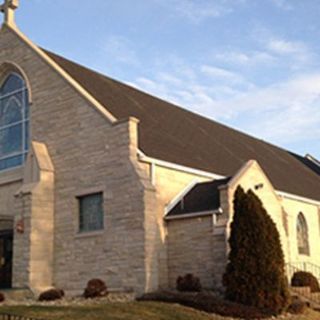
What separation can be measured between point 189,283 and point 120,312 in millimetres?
4456

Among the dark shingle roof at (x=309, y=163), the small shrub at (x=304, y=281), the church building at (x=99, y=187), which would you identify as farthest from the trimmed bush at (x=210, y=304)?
the dark shingle roof at (x=309, y=163)

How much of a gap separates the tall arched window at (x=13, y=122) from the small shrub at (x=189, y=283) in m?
8.84

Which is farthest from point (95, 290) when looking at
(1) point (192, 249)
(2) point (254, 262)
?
(2) point (254, 262)

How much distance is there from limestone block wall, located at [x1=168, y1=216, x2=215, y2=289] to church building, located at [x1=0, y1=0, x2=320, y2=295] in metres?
0.04

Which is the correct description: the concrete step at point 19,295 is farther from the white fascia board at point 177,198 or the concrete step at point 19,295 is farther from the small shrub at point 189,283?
the white fascia board at point 177,198

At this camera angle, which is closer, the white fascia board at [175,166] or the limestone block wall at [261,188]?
the white fascia board at [175,166]

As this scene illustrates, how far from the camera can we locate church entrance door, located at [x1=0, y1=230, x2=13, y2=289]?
77.5 feet

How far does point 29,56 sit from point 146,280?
11220mm

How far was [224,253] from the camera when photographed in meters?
19.1

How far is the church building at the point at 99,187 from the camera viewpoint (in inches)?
782

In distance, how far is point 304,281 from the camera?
22688 millimetres

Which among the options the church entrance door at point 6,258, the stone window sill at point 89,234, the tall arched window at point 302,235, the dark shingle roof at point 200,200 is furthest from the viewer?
the tall arched window at point 302,235

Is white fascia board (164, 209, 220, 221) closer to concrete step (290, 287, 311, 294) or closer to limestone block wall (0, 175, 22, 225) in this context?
concrete step (290, 287, 311, 294)

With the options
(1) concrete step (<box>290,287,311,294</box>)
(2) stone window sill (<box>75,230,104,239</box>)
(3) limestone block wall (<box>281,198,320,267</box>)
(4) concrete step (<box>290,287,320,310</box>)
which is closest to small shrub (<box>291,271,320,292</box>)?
(4) concrete step (<box>290,287,320,310</box>)
